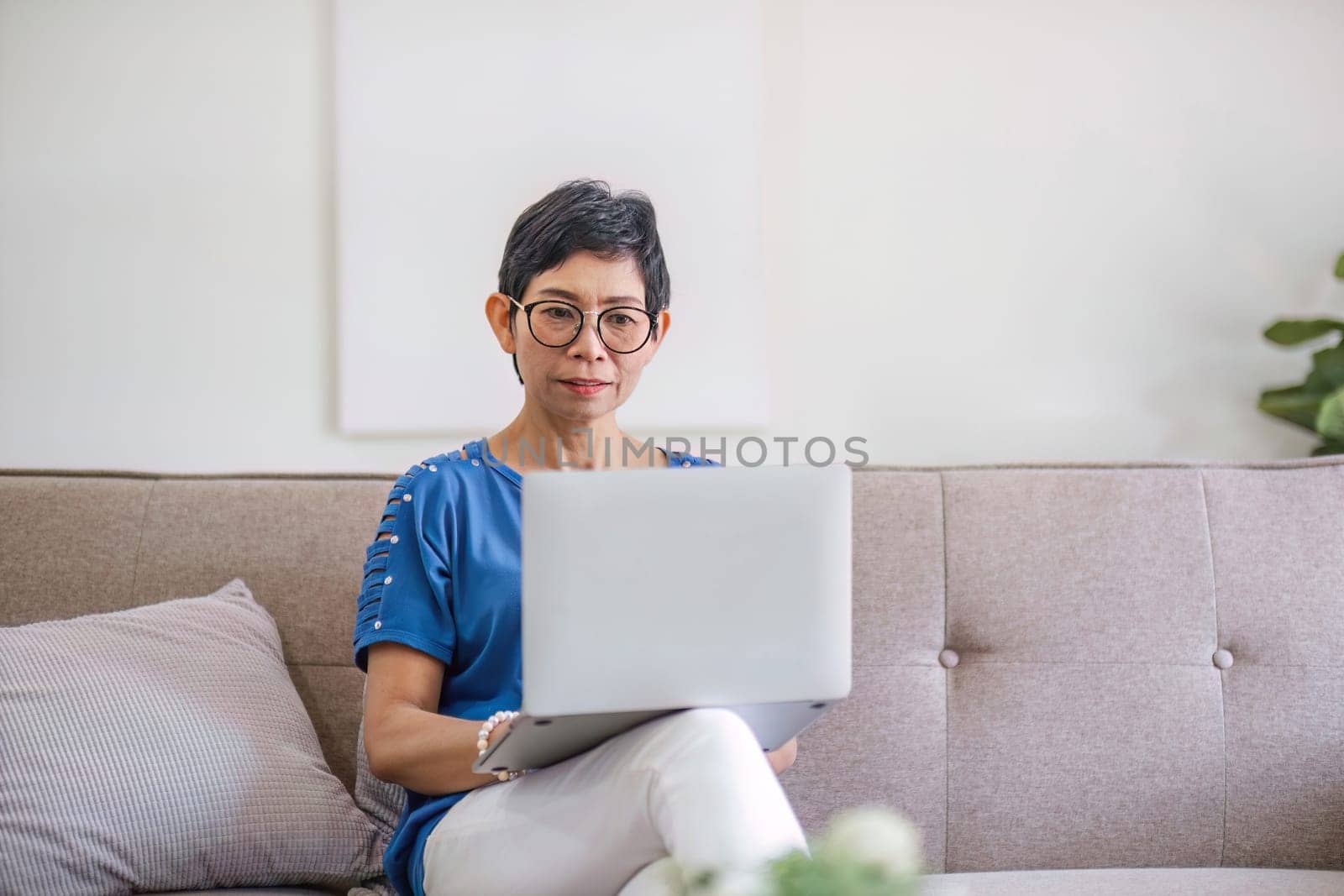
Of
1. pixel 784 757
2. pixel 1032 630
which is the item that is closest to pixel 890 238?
pixel 1032 630

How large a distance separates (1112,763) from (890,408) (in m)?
0.93

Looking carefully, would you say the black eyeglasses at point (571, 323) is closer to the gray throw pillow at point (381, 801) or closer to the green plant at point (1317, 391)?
the gray throw pillow at point (381, 801)

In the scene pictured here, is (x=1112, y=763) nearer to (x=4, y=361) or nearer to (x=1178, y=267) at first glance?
(x=1178, y=267)

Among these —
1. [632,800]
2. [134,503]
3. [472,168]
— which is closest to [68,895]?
[134,503]

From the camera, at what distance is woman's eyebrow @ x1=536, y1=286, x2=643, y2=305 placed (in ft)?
5.00

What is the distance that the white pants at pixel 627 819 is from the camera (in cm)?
92

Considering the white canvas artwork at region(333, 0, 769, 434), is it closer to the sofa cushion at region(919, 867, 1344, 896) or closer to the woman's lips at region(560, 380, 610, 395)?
the woman's lips at region(560, 380, 610, 395)

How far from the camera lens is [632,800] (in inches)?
40.6

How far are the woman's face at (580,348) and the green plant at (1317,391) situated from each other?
1.37 m

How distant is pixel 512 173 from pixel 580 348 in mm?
977

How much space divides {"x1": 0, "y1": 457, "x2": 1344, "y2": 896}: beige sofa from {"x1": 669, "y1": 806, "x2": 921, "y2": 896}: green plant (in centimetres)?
93

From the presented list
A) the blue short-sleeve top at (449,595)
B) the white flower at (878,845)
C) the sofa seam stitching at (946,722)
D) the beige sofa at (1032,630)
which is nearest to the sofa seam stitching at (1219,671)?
the beige sofa at (1032,630)

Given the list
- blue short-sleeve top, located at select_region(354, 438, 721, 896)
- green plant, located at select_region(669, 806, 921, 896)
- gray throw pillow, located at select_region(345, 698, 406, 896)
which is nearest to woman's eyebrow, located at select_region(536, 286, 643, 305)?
blue short-sleeve top, located at select_region(354, 438, 721, 896)

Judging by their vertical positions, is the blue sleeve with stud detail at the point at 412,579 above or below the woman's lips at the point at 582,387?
below
